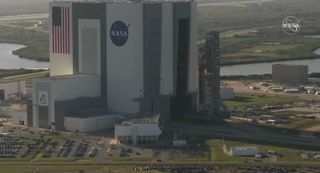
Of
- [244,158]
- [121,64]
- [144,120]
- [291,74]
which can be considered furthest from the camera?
[291,74]

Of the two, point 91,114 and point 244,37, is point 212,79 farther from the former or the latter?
point 244,37

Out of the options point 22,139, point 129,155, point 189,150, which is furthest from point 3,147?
point 189,150

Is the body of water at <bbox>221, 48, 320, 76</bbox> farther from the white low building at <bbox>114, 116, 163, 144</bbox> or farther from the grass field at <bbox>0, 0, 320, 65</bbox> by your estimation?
the white low building at <bbox>114, 116, 163, 144</bbox>

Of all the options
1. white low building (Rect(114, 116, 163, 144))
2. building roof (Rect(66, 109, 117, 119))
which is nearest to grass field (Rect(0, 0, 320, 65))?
building roof (Rect(66, 109, 117, 119))

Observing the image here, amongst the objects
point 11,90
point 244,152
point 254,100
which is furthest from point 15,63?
point 244,152

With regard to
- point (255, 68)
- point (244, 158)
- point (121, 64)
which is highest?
point (121, 64)

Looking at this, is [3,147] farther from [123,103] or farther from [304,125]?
[304,125]
